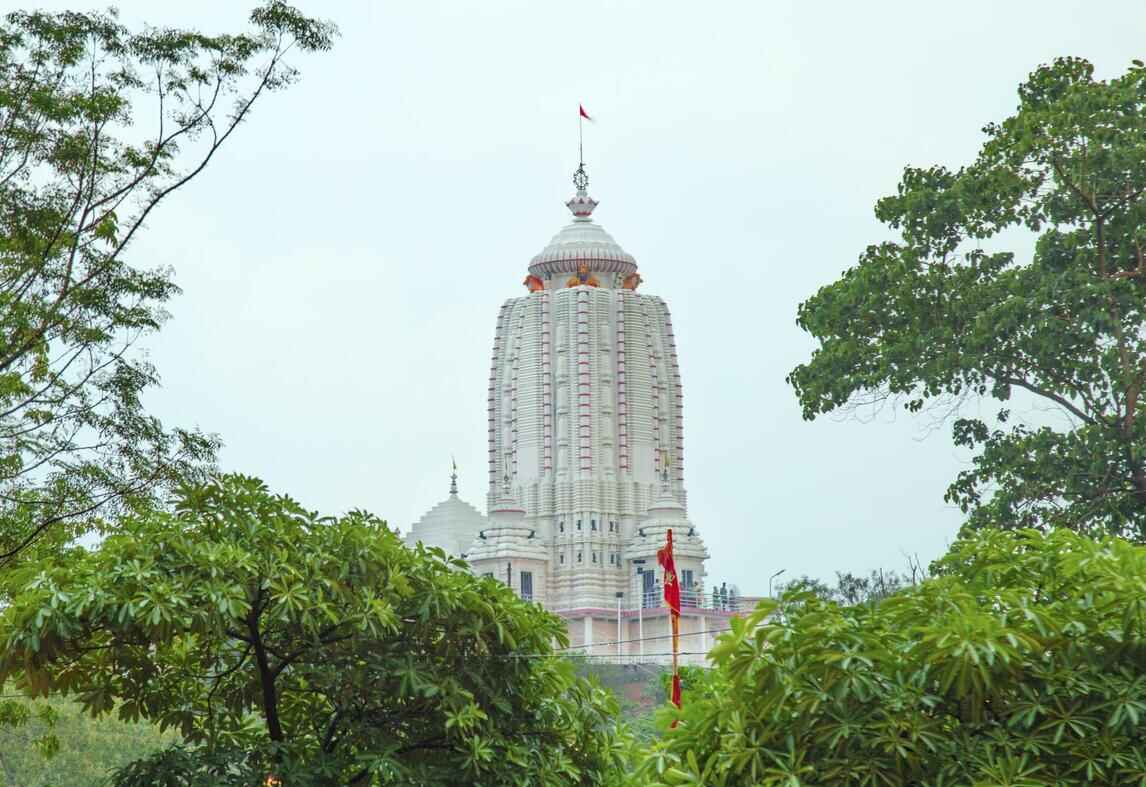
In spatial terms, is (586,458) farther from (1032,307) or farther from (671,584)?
(671,584)

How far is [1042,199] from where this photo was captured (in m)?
29.1

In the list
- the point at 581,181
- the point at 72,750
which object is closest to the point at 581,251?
the point at 581,181

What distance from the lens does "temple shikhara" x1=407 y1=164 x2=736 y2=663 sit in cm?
7469

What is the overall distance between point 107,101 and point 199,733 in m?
8.13

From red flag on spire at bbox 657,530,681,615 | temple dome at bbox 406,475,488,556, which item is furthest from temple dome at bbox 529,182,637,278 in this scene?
red flag on spire at bbox 657,530,681,615

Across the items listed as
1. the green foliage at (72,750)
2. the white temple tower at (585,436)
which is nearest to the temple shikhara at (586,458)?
the white temple tower at (585,436)

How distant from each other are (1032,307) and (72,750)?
20663 millimetres

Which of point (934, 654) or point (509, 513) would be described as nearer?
point (934, 654)

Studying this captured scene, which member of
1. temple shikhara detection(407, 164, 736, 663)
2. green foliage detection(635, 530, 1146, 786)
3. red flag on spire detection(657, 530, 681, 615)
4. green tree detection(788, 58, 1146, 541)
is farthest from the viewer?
temple shikhara detection(407, 164, 736, 663)

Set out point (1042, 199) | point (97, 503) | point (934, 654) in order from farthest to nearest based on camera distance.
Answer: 1. point (1042, 199)
2. point (97, 503)
3. point (934, 654)

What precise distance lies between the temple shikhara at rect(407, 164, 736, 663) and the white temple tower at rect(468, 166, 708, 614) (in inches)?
2.4

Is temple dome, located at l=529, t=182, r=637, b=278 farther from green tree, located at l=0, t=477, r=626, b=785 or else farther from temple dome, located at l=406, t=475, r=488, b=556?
green tree, located at l=0, t=477, r=626, b=785

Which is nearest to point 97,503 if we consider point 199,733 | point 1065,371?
point 199,733

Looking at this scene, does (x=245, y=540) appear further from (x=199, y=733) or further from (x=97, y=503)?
(x=97, y=503)
